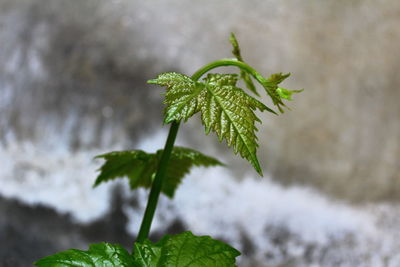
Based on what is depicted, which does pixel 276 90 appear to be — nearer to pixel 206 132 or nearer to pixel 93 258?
pixel 206 132

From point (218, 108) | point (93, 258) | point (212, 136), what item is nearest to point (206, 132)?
point (218, 108)

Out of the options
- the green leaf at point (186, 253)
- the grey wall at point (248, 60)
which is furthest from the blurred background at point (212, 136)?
the green leaf at point (186, 253)

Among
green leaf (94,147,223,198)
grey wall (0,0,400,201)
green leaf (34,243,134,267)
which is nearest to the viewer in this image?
green leaf (34,243,134,267)

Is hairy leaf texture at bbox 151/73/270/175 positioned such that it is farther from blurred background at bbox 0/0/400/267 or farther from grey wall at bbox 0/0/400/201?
grey wall at bbox 0/0/400/201

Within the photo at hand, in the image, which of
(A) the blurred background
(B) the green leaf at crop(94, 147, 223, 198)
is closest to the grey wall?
(A) the blurred background

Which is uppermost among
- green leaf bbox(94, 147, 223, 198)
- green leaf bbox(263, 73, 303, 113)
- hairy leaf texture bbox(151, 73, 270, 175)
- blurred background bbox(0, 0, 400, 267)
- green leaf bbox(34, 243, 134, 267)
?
blurred background bbox(0, 0, 400, 267)

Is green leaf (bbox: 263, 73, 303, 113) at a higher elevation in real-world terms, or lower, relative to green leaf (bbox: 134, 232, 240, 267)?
higher

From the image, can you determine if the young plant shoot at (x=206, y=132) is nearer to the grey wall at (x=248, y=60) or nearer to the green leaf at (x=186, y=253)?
the green leaf at (x=186, y=253)
